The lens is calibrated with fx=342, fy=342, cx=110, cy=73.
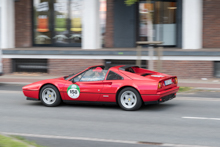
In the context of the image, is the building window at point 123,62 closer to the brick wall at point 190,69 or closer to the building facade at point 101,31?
the building facade at point 101,31

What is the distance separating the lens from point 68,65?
673 inches

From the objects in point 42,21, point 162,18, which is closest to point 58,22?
point 42,21

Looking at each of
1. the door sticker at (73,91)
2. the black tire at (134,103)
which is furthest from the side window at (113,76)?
the door sticker at (73,91)

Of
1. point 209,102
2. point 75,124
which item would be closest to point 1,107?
point 75,124

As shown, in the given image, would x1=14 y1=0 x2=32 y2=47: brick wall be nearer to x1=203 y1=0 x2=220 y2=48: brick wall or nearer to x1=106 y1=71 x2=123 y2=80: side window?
x1=203 y1=0 x2=220 y2=48: brick wall

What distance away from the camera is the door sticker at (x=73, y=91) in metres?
8.97

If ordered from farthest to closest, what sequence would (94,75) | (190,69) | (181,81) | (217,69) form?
(190,69) → (217,69) → (181,81) → (94,75)

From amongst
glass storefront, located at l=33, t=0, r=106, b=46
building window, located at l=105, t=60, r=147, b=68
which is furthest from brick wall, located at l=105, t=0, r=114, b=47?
building window, located at l=105, t=60, r=147, b=68

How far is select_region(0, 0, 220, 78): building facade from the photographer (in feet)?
51.4

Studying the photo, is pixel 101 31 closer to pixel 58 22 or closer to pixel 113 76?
pixel 58 22

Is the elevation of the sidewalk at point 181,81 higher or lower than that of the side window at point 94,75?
lower

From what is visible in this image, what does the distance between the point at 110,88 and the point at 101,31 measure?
10066 mm

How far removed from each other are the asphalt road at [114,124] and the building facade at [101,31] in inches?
239

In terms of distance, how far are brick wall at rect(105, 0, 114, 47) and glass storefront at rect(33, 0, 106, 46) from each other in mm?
297
